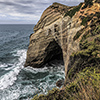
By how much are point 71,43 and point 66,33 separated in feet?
13.2

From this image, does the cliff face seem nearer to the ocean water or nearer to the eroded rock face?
the eroded rock face

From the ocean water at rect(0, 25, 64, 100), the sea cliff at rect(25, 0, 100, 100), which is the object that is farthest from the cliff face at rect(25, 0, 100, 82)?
the ocean water at rect(0, 25, 64, 100)

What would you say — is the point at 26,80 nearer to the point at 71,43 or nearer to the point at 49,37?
the point at 49,37

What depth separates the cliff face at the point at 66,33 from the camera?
1107 centimetres

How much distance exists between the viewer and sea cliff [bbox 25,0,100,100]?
17.0ft

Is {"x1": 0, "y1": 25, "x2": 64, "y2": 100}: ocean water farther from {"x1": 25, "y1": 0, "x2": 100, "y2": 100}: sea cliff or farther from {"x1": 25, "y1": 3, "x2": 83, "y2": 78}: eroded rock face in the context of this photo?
{"x1": 25, "y1": 0, "x2": 100, "y2": 100}: sea cliff

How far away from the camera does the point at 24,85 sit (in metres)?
15.4

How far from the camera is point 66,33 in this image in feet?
54.8

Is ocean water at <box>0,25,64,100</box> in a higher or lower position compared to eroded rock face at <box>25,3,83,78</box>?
lower

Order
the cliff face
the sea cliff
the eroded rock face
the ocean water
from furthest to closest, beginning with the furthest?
the eroded rock face
the ocean water
the cliff face
the sea cliff

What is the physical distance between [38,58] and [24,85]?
295 inches

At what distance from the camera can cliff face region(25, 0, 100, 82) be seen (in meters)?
11.1

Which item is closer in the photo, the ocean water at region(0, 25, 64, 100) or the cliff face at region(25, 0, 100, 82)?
the cliff face at region(25, 0, 100, 82)

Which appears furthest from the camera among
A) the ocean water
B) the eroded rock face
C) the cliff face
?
the eroded rock face
